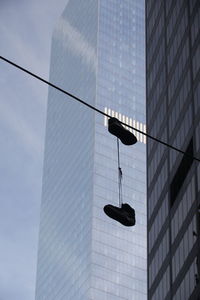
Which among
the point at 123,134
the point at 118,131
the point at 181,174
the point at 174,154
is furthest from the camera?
the point at 174,154

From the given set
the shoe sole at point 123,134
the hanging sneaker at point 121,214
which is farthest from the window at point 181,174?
the shoe sole at point 123,134

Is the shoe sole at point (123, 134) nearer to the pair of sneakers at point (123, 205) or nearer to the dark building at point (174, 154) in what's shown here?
the pair of sneakers at point (123, 205)

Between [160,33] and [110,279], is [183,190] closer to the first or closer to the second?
[160,33]

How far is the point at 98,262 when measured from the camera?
634 feet

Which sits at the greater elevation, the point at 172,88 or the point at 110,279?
the point at 172,88

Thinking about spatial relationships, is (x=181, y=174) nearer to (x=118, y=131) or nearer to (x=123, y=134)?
(x=123, y=134)

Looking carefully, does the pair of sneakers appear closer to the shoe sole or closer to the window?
the shoe sole

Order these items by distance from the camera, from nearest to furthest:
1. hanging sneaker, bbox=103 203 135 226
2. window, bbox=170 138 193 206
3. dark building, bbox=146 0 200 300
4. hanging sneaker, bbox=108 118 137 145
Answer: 1. hanging sneaker, bbox=108 118 137 145
2. hanging sneaker, bbox=103 203 135 226
3. dark building, bbox=146 0 200 300
4. window, bbox=170 138 193 206

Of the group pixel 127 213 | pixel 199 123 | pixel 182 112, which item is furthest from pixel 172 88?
pixel 127 213

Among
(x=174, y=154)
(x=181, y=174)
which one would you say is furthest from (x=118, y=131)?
(x=174, y=154)

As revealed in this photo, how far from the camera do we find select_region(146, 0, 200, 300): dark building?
80062mm

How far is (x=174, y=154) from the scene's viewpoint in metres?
88.4

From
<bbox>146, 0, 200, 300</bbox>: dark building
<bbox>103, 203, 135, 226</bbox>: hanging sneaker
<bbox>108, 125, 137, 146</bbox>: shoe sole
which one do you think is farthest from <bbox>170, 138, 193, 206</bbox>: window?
<bbox>108, 125, 137, 146</bbox>: shoe sole

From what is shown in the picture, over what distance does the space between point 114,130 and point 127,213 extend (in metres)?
3.17
